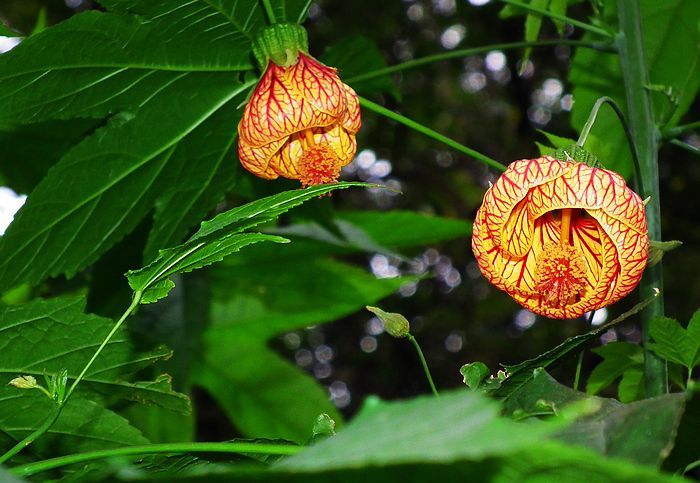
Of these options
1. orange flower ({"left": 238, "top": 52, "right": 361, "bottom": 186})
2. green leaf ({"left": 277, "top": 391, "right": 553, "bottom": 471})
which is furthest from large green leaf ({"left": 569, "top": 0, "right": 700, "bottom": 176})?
green leaf ({"left": 277, "top": 391, "right": 553, "bottom": 471})

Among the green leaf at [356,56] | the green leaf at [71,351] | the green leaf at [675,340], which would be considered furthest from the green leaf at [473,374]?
the green leaf at [356,56]

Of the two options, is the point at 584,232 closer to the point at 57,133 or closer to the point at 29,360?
the point at 29,360

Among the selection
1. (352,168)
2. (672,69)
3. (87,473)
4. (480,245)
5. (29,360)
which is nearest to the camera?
(87,473)

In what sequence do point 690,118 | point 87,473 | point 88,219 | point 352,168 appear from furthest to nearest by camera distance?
point 352,168 < point 690,118 < point 88,219 < point 87,473

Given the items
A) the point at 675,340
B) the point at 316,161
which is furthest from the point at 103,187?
the point at 675,340

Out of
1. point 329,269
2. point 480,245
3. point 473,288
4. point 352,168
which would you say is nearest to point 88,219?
point 480,245

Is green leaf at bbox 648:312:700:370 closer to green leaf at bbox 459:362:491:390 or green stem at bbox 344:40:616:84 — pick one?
green leaf at bbox 459:362:491:390
